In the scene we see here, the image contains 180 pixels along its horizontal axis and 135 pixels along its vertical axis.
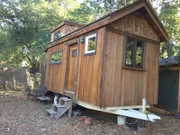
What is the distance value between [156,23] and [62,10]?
1486cm

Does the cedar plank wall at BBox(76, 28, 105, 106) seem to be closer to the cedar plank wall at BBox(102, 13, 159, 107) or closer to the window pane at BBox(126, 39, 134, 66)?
the cedar plank wall at BBox(102, 13, 159, 107)

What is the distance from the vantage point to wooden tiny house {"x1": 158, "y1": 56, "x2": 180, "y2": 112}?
26.0ft

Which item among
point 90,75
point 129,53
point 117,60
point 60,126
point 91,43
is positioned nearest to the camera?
point 60,126

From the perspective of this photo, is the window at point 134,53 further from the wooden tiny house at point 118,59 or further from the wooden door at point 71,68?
the wooden door at point 71,68

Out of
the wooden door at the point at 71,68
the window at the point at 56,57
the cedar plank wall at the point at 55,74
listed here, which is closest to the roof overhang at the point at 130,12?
the wooden door at the point at 71,68

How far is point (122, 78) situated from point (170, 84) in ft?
13.7

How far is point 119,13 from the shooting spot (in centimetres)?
514

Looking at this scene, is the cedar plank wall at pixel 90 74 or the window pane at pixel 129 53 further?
the window pane at pixel 129 53

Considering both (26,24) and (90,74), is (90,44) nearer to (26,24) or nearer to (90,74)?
(90,74)

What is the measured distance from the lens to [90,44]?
5852 millimetres

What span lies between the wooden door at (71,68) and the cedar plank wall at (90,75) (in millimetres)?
623

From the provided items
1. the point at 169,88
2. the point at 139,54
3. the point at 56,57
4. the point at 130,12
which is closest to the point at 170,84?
the point at 169,88

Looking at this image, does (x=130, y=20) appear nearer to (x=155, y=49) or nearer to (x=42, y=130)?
(x=155, y=49)

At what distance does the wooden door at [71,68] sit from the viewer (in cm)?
678
